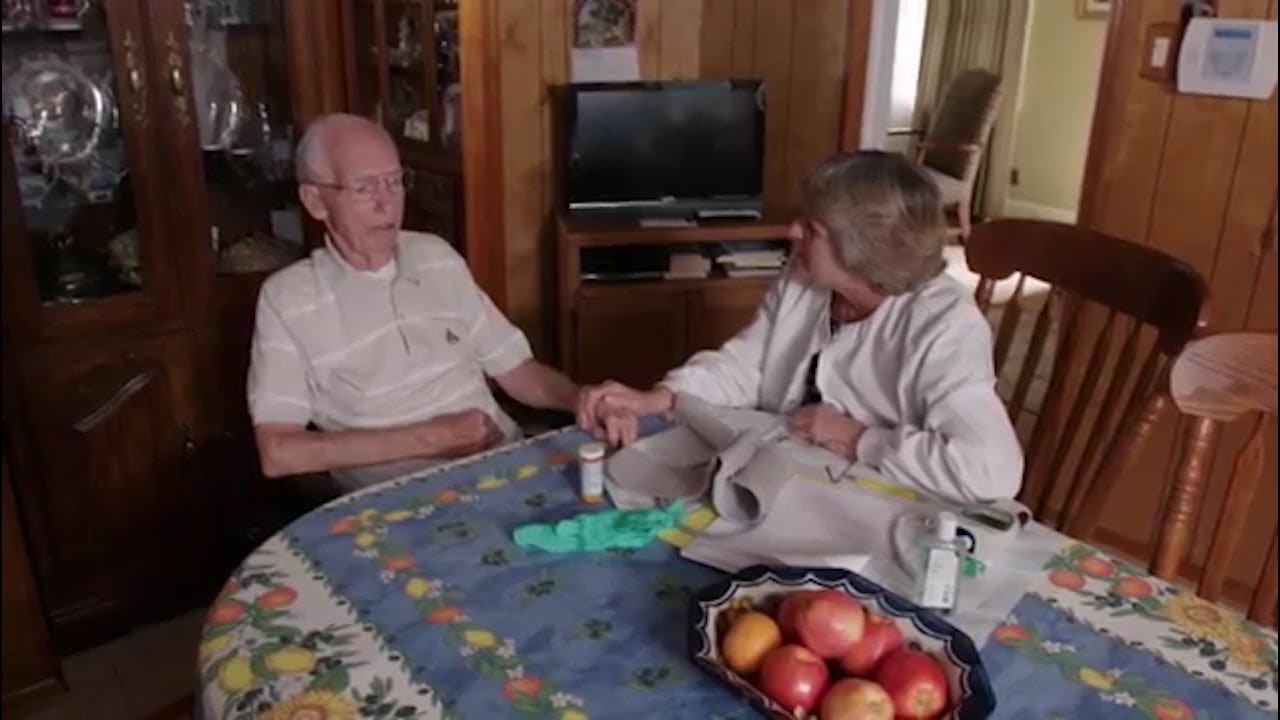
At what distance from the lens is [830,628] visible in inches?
36.9

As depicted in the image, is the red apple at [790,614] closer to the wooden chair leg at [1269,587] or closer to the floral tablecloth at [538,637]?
the floral tablecloth at [538,637]

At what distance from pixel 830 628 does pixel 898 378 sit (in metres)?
0.59

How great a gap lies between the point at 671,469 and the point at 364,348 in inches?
24.2

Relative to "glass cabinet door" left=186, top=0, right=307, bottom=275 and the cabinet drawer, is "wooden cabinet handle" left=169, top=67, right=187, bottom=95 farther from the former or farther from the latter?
the cabinet drawer

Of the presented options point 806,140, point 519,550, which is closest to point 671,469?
point 519,550

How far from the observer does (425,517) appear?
4.22 ft

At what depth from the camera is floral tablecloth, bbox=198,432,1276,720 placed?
3.13 feet

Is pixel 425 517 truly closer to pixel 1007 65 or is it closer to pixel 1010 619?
pixel 1010 619

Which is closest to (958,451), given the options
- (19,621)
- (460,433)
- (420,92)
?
(460,433)

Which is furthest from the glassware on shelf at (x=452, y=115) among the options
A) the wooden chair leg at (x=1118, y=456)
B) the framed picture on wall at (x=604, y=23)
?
the wooden chair leg at (x=1118, y=456)

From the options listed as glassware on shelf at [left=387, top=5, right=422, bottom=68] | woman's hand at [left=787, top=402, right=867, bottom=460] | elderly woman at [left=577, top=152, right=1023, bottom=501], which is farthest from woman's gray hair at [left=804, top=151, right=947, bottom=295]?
glassware on shelf at [left=387, top=5, right=422, bottom=68]

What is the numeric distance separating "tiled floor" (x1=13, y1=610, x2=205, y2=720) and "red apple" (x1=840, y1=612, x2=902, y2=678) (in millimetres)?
1432

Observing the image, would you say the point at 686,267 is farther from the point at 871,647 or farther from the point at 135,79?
the point at 871,647

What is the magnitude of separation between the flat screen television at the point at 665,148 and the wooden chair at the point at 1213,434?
1.90 meters
